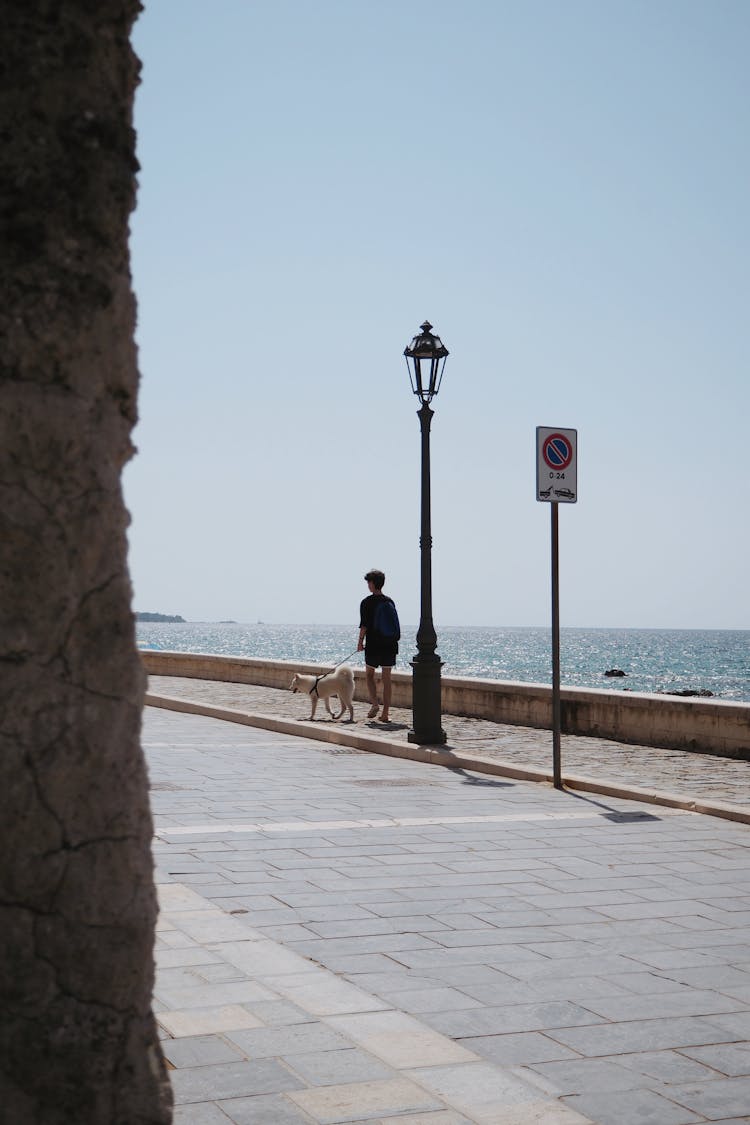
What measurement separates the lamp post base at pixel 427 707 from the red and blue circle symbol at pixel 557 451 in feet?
11.7

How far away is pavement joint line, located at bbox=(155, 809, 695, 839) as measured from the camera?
8.78 meters

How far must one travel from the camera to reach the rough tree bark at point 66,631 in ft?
6.83

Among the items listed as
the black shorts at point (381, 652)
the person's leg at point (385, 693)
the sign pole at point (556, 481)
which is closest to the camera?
the sign pole at point (556, 481)

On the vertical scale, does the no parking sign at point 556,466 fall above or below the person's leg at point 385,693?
above

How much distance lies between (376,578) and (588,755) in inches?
196

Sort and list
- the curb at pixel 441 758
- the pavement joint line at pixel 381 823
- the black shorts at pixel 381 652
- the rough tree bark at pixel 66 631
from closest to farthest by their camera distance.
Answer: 1. the rough tree bark at pixel 66 631
2. the pavement joint line at pixel 381 823
3. the curb at pixel 441 758
4. the black shorts at pixel 381 652

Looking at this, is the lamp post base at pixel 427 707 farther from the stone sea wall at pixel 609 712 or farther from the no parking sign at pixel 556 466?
the no parking sign at pixel 556 466

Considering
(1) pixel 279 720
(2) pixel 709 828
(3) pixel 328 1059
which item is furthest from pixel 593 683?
(3) pixel 328 1059

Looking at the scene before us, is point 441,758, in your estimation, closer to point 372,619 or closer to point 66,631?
point 372,619

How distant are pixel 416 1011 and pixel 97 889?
2993mm

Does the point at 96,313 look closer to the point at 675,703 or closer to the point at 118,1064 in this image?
the point at 118,1064

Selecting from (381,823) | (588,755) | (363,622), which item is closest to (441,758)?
(588,755)

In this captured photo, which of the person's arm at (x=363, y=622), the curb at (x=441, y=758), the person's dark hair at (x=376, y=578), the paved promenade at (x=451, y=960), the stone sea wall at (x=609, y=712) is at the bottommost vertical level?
the paved promenade at (x=451, y=960)

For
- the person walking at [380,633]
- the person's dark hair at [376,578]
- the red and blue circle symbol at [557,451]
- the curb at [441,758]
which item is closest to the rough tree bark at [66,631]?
the curb at [441,758]
